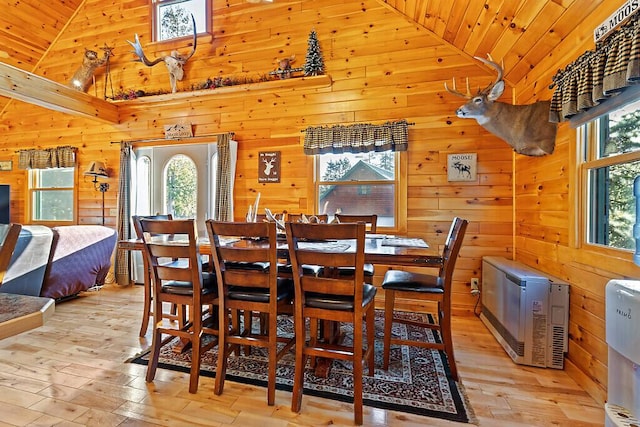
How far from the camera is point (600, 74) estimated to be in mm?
1688

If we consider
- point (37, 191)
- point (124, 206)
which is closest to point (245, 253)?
point (124, 206)

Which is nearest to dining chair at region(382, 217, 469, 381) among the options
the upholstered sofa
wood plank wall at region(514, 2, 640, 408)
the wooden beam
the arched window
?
wood plank wall at region(514, 2, 640, 408)

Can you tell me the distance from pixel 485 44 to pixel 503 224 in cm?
180

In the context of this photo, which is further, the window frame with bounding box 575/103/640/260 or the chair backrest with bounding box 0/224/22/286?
the window frame with bounding box 575/103/640/260

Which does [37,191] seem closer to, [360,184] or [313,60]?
[313,60]

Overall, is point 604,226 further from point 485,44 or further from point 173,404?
point 173,404

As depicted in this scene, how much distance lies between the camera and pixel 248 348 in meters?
2.39

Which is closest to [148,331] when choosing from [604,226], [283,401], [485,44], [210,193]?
[283,401]

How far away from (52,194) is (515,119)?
6.62 m

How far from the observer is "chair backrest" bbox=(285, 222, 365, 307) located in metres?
1.53

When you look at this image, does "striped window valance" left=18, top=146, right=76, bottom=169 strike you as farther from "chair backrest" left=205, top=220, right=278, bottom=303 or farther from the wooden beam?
"chair backrest" left=205, top=220, right=278, bottom=303

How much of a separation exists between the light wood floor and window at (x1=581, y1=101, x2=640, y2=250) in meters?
1.02

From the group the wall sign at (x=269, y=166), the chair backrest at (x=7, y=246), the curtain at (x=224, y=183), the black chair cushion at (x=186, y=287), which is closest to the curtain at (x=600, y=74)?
the black chair cushion at (x=186, y=287)

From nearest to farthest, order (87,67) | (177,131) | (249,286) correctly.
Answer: (249,286) < (177,131) < (87,67)
